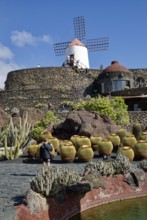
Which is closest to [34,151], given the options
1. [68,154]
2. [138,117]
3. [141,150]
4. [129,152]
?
[68,154]

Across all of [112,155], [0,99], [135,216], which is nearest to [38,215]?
[135,216]

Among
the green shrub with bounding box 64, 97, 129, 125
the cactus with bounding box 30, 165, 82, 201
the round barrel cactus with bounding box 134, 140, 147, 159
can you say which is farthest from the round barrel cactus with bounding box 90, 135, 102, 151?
the cactus with bounding box 30, 165, 82, 201

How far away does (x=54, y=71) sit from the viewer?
4094cm

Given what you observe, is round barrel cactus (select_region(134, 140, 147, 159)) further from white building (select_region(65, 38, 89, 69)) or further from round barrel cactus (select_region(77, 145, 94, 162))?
white building (select_region(65, 38, 89, 69))

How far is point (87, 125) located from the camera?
18453 millimetres

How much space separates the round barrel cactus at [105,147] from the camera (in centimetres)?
1570

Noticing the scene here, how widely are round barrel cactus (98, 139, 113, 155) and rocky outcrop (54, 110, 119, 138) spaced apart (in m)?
2.41

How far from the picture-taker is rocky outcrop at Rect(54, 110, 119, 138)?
18.4 m

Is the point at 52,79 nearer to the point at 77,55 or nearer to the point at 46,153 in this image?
the point at 77,55

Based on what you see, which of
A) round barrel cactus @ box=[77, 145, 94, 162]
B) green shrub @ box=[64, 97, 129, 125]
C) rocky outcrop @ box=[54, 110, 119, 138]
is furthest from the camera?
green shrub @ box=[64, 97, 129, 125]

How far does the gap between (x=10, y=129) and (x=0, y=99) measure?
1520cm

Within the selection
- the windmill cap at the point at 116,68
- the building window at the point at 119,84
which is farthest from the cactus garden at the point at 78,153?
the windmill cap at the point at 116,68

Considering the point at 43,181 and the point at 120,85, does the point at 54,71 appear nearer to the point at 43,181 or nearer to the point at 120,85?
the point at 120,85

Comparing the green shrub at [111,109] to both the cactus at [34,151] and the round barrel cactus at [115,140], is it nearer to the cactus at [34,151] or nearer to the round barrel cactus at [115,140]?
the round barrel cactus at [115,140]
